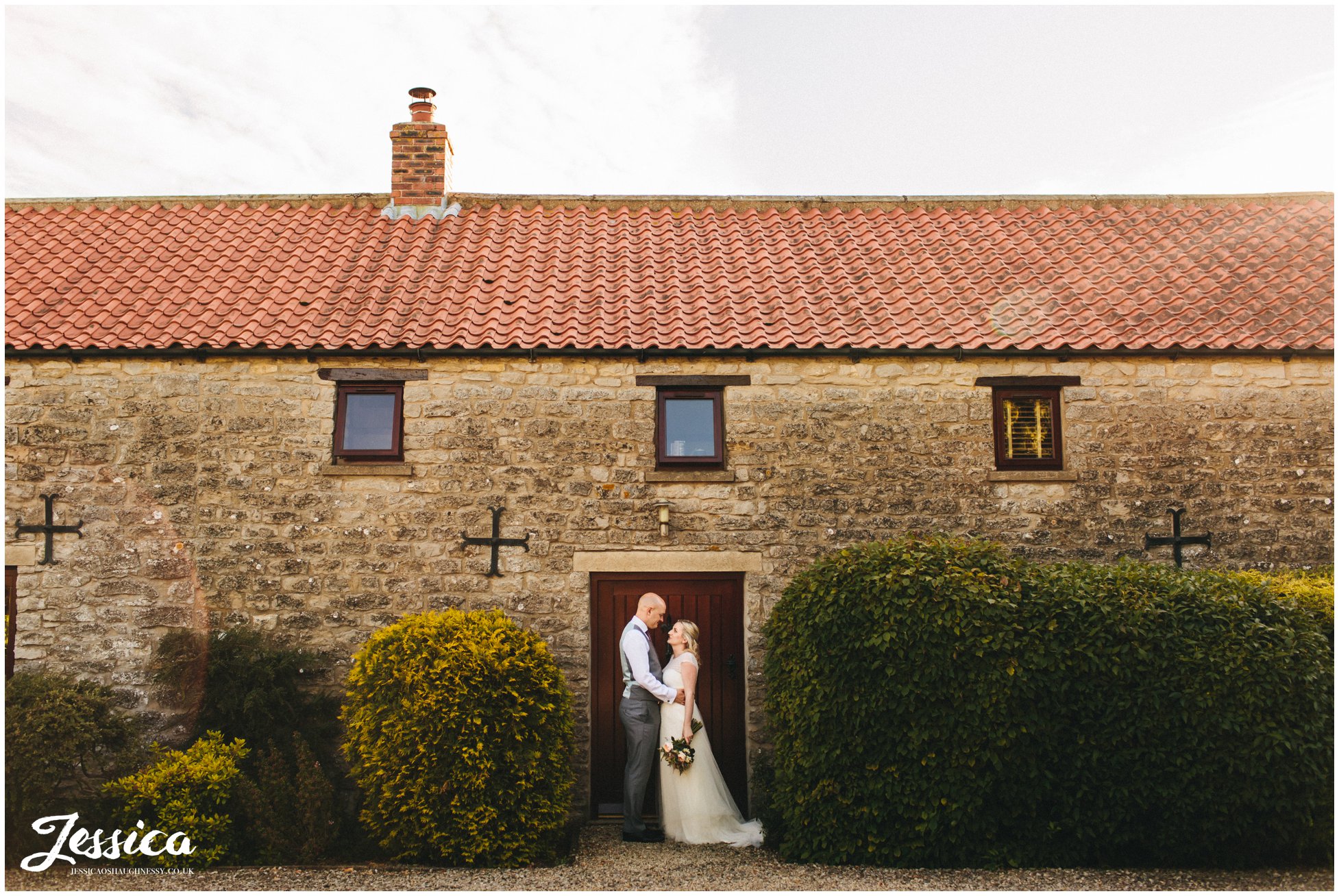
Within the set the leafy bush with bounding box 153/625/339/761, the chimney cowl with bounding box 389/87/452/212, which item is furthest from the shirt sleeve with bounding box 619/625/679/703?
the chimney cowl with bounding box 389/87/452/212

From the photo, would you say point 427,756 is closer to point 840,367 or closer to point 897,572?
point 897,572

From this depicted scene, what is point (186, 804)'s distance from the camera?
6219 mm

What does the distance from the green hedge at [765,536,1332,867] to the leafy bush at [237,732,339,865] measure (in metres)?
3.50

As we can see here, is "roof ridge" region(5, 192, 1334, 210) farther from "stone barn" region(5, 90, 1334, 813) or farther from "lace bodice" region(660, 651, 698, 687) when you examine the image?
"lace bodice" region(660, 651, 698, 687)

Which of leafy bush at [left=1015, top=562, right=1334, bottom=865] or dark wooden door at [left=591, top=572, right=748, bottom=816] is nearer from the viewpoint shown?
leafy bush at [left=1015, top=562, right=1334, bottom=865]

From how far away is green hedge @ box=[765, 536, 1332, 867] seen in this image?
19.0 ft

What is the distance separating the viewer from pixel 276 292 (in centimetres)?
883

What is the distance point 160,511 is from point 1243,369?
9.92 m

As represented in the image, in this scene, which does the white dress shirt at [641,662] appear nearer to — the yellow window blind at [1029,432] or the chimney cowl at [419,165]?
the yellow window blind at [1029,432]

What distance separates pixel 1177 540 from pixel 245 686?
808 cm

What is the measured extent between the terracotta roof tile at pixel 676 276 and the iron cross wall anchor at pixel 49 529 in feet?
5.10

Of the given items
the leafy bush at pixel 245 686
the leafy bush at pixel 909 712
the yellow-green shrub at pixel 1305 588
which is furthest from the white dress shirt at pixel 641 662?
the yellow-green shrub at pixel 1305 588

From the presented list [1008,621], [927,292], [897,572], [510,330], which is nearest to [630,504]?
[510,330]

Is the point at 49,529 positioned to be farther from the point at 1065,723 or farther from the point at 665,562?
the point at 1065,723
